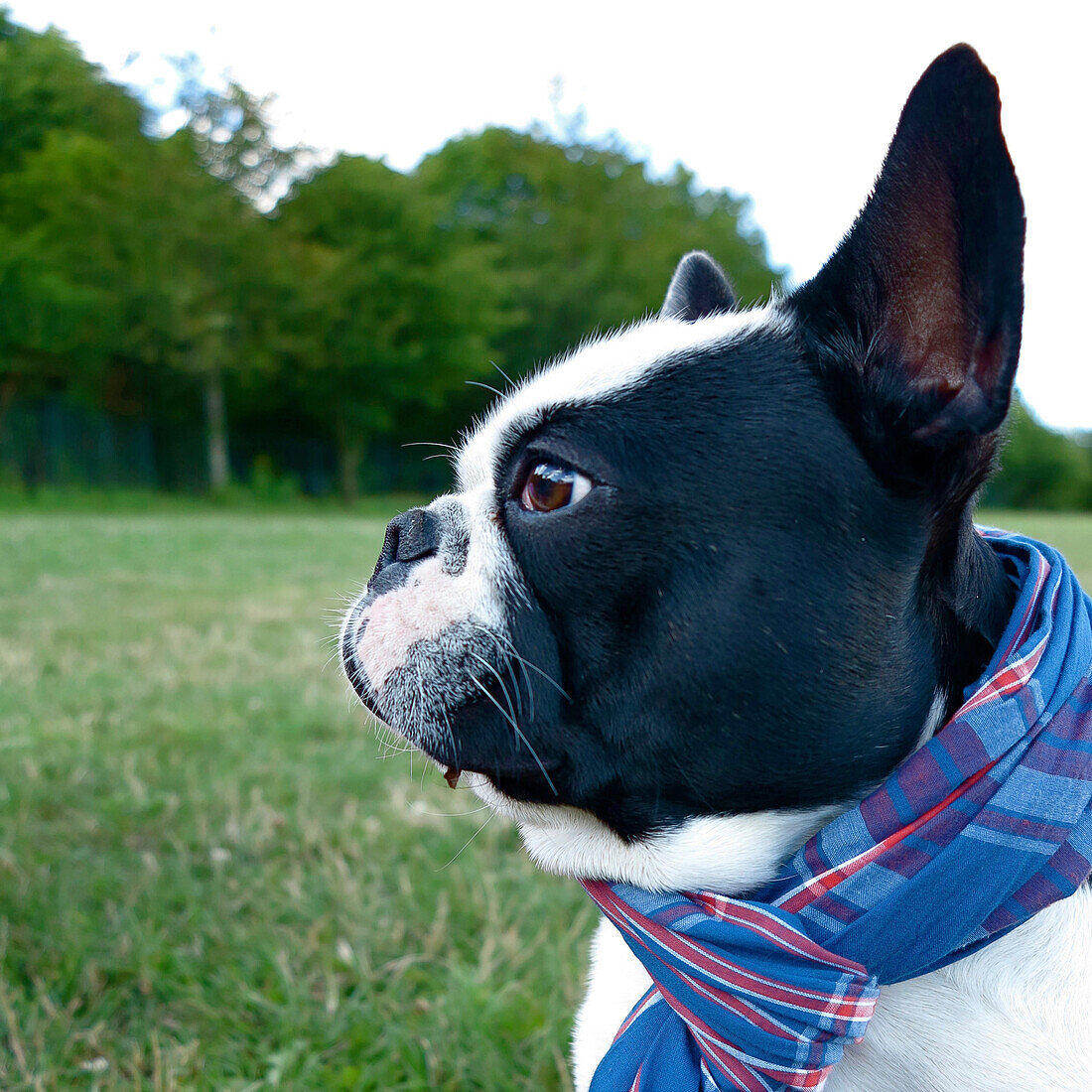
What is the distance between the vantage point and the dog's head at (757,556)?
1.42m

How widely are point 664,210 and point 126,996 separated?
130ft

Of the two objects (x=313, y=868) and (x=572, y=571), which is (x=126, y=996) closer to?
(x=313, y=868)

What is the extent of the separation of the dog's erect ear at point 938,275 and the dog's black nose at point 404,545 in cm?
74

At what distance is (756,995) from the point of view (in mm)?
1442

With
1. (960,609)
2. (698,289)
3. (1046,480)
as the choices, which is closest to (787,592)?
(960,609)

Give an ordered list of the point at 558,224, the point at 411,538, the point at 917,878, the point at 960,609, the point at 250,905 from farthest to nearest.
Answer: the point at 558,224, the point at 250,905, the point at 411,538, the point at 960,609, the point at 917,878

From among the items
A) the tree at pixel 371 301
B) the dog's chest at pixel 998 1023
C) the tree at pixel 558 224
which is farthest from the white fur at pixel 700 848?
the tree at pixel 558 224

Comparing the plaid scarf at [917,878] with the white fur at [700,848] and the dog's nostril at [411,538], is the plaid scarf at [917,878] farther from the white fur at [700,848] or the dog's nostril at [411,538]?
the dog's nostril at [411,538]

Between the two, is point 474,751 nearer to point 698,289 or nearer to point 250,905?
point 698,289

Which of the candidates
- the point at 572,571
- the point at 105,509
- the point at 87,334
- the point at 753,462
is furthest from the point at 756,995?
the point at 87,334

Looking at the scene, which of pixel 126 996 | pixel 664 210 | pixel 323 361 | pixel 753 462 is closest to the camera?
pixel 753 462

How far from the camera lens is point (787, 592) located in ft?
4.75

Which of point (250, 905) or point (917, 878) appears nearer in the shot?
point (917, 878)

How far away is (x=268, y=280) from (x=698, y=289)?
24990mm
